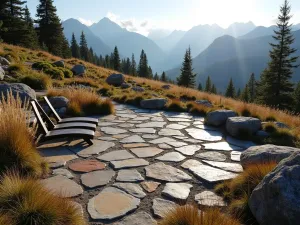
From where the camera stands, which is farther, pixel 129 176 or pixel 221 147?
pixel 221 147

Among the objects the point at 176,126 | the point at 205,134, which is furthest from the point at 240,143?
the point at 176,126

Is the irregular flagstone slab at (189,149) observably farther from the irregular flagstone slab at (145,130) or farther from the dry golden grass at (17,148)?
the dry golden grass at (17,148)

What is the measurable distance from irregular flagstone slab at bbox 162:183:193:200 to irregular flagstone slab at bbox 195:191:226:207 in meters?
0.15

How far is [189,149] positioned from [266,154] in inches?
58.2

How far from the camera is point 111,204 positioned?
2.77 meters

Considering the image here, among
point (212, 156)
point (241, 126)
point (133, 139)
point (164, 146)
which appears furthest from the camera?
point (241, 126)

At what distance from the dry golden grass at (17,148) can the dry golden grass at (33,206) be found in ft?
2.35

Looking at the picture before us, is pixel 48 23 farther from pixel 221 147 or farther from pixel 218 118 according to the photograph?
pixel 221 147

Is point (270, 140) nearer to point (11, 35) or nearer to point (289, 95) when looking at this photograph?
point (289, 95)

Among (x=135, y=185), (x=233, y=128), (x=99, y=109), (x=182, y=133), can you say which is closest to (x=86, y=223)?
(x=135, y=185)

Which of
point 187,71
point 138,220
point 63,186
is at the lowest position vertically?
point 138,220

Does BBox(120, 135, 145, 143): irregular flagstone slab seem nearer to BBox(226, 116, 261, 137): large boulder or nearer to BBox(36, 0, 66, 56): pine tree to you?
BBox(226, 116, 261, 137): large boulder

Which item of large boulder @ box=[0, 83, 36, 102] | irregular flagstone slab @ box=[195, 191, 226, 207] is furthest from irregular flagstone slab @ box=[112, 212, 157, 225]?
large boulder @ box=[0, 83, 36, 102]

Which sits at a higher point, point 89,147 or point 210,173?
point 89,147
